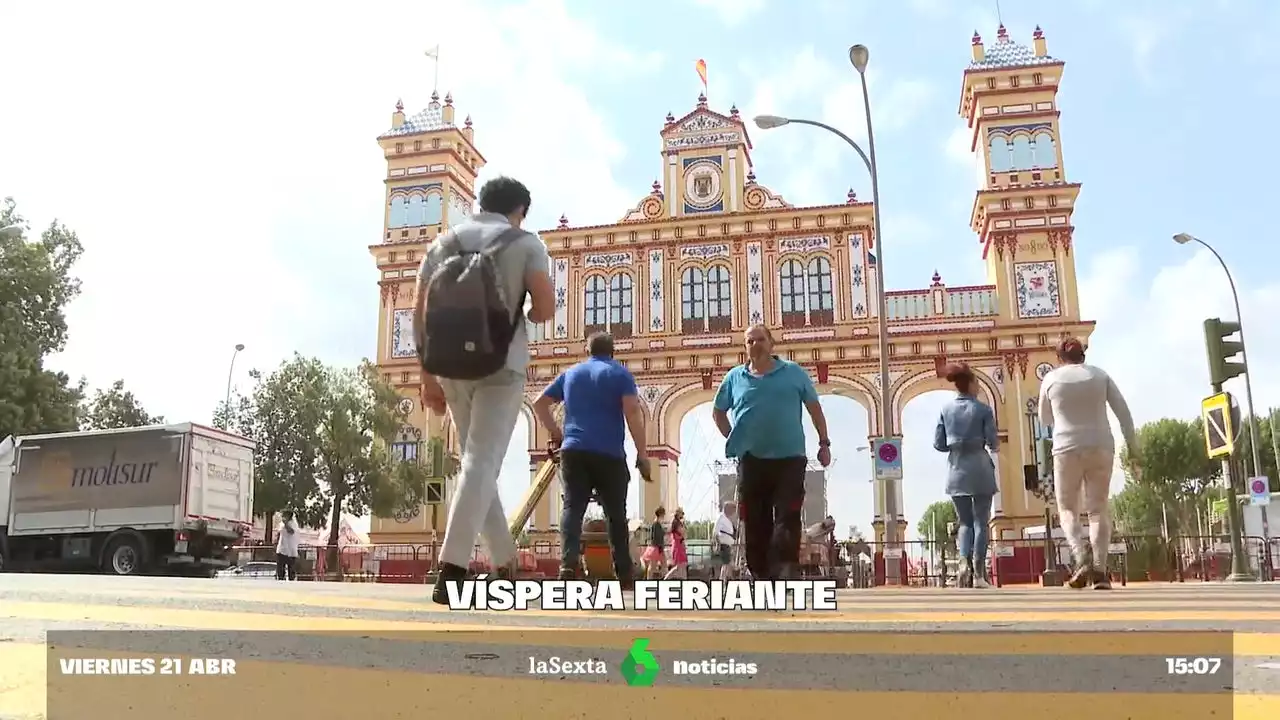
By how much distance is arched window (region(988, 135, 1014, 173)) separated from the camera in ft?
95.7

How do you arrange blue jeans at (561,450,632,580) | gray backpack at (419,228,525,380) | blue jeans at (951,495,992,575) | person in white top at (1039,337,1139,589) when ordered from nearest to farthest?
gray backpack at (419,228,525,380) → blue jeans at (561,450,632,580) → person in white top at (1039,337,1139,589) → blue jeans at (951,495,992,575)

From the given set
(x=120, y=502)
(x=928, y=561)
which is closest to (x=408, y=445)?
(x=120, y=502)

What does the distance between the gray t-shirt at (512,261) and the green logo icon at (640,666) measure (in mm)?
1680

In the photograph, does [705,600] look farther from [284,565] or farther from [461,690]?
[284,565]

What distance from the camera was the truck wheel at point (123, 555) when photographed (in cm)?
1833

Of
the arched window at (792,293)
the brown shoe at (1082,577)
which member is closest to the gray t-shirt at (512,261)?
the brown shoe at (1082,577)

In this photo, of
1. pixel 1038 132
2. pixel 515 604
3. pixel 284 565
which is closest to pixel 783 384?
pixel 515 604

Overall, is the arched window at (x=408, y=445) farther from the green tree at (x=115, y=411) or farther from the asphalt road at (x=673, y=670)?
the asphalt road at (x=673, y=670)

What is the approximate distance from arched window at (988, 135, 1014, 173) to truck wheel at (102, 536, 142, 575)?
83.1ft

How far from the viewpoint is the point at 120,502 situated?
18812 millimetres

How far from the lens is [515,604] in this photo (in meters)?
3.32

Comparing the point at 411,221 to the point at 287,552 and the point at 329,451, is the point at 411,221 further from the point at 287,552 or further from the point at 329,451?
the point at 287,552

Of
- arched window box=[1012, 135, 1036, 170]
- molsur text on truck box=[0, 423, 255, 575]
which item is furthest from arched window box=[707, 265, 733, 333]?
molsur text on truck box=[0, 423, 255, 575]

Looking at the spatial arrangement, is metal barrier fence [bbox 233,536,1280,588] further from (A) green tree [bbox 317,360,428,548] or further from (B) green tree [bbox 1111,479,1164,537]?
(B) green tree [bbox 1111,479,1164,537]
